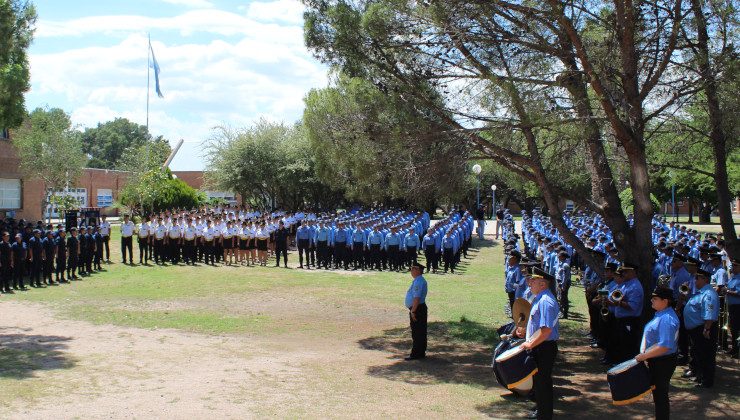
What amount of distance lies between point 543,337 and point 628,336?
362 cm

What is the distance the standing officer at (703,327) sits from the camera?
9578 millimetres

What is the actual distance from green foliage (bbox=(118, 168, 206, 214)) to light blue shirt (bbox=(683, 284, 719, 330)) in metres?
31.6

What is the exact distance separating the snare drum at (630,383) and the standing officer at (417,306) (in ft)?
13.4

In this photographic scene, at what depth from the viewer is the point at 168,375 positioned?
10.2m

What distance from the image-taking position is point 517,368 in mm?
7777

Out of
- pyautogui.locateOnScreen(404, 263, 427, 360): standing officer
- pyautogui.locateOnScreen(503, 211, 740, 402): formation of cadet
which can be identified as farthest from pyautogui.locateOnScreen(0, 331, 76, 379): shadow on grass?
pyautogui.locateOnScreen(503, 211, 740, 402): formation of cadet

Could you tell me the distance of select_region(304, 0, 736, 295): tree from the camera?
414 inches

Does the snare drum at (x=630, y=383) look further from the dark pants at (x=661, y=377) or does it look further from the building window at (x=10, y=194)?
the building window at (x=10, y=194)

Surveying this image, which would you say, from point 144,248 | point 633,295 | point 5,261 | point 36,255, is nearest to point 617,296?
point 633,295

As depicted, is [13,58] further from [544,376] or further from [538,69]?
[544,376]

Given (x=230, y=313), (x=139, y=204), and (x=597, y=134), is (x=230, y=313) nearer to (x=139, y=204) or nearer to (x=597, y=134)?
(x=597, y=134)

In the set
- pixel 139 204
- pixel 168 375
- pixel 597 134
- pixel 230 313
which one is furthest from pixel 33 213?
pixel 597 134

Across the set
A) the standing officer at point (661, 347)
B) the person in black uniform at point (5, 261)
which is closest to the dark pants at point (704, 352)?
the standing officer at point (661, 347)

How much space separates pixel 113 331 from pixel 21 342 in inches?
62.7
